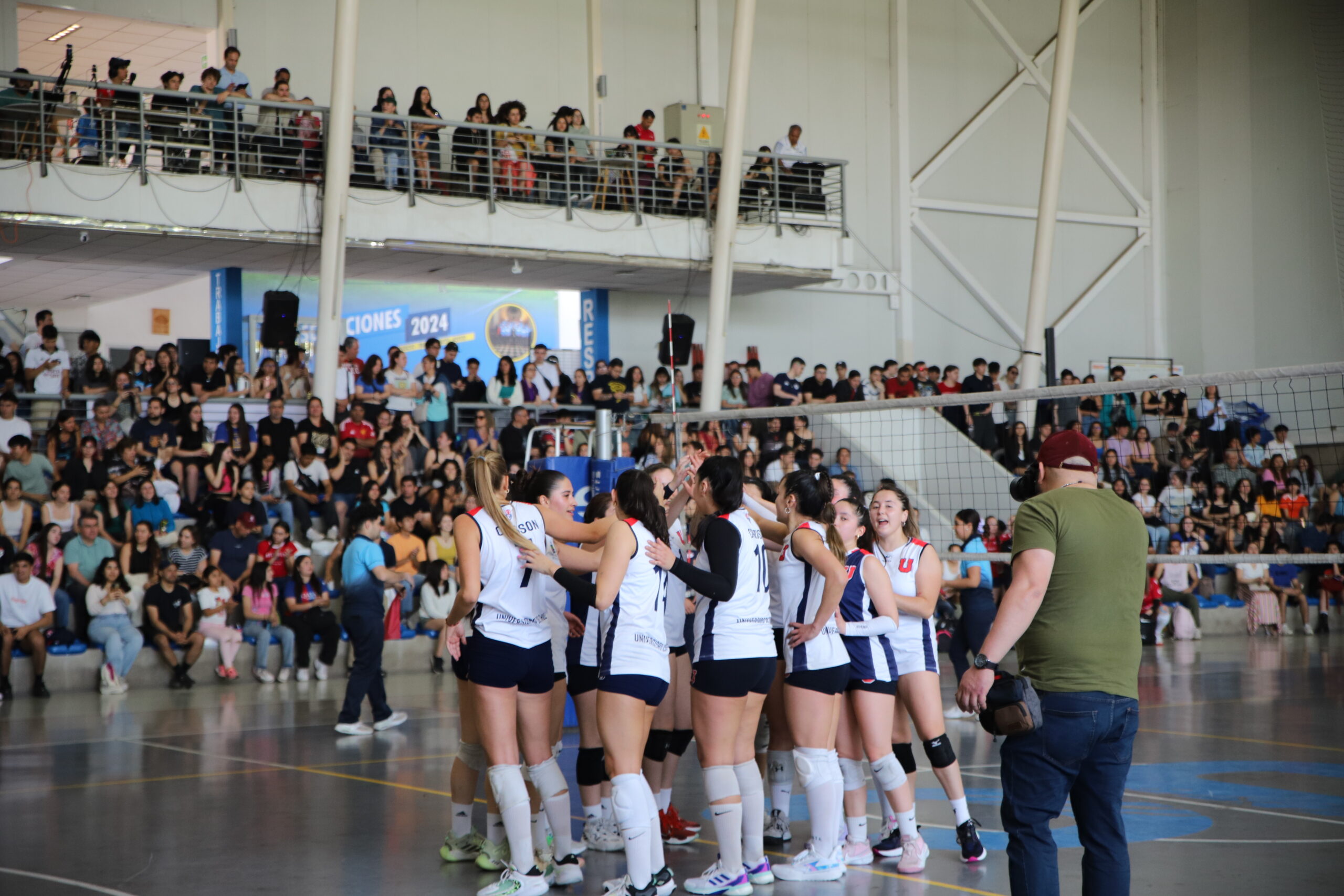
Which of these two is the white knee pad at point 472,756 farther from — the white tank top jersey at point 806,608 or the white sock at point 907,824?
the white sock at point 907,824

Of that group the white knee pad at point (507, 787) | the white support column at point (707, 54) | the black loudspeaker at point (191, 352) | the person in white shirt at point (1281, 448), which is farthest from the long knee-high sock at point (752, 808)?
the white support column at point (707, 54)

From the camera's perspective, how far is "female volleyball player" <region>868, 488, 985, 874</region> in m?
5.99

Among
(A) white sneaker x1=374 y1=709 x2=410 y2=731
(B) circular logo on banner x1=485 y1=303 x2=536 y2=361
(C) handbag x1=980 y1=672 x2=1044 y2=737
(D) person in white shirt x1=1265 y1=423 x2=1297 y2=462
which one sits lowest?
(A) white sneaker x1=374 y1=709 x2=410 y2=731

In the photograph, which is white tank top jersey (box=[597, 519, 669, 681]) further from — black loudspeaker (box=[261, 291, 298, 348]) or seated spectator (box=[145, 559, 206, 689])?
black loudspeaker (box=[261, 291, 298, 348])

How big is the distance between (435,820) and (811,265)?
15.6 meters

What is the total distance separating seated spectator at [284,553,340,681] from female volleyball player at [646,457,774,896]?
30.5ft

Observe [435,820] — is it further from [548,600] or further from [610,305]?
[610,305]

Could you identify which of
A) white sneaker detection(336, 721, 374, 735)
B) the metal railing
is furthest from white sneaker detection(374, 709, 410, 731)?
the metal railing

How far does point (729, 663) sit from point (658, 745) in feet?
3.13

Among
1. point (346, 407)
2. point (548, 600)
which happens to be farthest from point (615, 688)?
point (346, 407)

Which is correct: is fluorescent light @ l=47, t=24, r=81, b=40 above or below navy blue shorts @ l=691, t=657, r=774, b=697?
above

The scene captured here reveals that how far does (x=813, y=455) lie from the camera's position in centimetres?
1468

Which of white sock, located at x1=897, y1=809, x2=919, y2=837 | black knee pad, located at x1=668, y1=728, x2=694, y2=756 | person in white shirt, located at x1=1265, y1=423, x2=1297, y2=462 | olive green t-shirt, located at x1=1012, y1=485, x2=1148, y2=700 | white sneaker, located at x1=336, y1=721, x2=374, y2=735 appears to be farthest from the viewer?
person in white shirt, located at x1=1265, y1=423, x2=1297, y2=462

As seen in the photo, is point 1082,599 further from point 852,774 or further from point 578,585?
point 852,774
